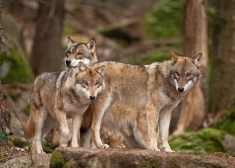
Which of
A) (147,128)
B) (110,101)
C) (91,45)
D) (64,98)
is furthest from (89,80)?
(91,45)

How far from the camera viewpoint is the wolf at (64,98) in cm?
1194

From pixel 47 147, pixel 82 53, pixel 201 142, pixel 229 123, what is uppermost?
pixel 82 53

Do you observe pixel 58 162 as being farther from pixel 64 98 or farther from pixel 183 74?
pixel 183 74

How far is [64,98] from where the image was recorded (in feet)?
39.4

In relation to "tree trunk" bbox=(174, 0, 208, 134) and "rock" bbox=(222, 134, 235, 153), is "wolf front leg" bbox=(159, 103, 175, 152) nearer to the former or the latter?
"rock" bbox=(222, 134, 235, 153)

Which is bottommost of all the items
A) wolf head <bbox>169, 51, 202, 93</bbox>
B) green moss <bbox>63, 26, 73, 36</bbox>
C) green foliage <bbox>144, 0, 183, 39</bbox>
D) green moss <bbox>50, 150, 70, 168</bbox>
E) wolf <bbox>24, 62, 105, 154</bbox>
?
green moss <bbox>50, 150, 70, 168</bbox>

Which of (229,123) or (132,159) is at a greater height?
(132,159)

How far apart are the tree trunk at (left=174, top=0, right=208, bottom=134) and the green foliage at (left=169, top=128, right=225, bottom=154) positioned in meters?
3.22

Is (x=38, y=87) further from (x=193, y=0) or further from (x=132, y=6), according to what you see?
(x=132, y=6)

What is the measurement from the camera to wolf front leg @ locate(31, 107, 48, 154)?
12312mm

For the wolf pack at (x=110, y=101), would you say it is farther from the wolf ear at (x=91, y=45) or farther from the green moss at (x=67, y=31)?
the green moss at (x=67, y=31)

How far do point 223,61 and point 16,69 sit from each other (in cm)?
734

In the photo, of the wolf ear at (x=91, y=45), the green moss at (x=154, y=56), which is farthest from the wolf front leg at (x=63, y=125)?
the green moss at (x=154, y=56)

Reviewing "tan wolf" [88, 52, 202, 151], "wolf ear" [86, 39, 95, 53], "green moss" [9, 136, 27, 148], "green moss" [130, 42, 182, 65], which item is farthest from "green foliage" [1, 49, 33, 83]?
"tan wolf" [88, 52, 202, 151]
